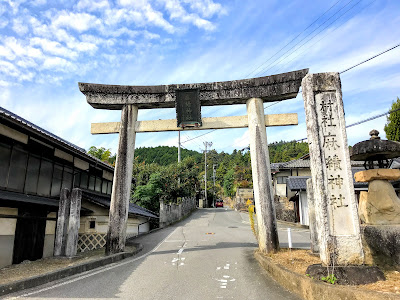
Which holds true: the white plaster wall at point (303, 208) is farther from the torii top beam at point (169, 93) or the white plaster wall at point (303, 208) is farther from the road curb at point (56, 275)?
the road curb at point (56, 275)

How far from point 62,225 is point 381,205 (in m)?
10.7

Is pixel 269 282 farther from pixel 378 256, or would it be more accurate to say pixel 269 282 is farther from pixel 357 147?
pixel 357 147

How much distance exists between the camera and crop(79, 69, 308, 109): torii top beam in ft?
33.7

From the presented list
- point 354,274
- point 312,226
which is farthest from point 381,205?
point 312,226

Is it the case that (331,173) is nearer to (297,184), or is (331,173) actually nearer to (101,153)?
(297,184)

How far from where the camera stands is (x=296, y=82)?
32.2 ft

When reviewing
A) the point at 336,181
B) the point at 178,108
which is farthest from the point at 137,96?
the point at 336,181

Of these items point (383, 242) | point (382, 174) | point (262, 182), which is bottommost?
point (383, 242)

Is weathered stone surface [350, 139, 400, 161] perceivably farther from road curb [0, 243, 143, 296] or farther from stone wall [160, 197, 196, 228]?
stone wall [160, 197, 196, 228]

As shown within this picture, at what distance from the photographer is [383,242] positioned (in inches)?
230

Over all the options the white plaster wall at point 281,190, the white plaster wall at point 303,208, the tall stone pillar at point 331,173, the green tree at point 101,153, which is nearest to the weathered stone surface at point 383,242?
the tall stone pillar at point 331,173

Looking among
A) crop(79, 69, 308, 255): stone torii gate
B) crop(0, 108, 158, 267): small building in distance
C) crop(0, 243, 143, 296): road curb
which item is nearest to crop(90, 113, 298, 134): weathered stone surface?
crop(79, 69, 308, 255): stone torii gate

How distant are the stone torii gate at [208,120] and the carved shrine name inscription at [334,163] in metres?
3.44

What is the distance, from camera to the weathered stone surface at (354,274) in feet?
16.1
